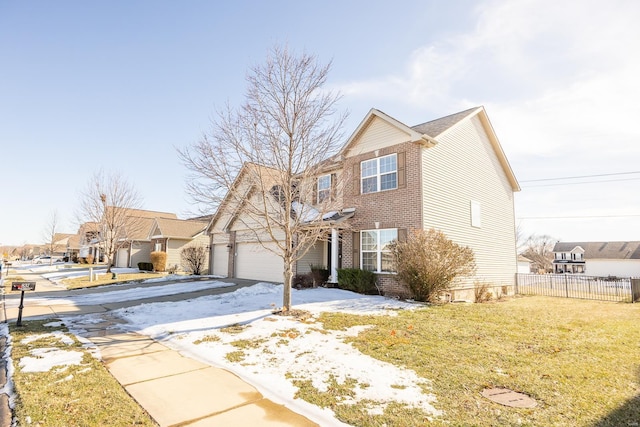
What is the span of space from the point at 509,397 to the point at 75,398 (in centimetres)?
542

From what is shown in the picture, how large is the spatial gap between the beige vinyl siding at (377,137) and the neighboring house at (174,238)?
64.1ft

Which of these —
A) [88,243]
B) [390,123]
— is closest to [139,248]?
[88,243]

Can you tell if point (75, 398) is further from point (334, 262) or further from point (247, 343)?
point (334, 262)

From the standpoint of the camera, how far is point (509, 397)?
430 cm

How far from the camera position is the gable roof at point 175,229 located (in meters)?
30.5

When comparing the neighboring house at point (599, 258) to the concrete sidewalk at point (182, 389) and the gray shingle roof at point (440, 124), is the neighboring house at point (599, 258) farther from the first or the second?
the concrete sidewalk at point (182, 389)

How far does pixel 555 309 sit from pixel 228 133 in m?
12.8

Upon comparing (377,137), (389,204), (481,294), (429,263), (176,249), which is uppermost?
(377,137)

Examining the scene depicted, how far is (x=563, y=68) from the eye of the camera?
11.8 meters

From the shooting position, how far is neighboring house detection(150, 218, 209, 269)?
99.9ft

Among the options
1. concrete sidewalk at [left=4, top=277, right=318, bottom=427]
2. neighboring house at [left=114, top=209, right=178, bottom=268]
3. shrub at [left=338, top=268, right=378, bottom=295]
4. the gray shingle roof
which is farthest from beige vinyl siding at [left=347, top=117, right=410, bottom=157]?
neighboring house at [left=114, top=209, right=178, bottom=268]

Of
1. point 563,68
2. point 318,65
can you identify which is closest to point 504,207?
point 563,68

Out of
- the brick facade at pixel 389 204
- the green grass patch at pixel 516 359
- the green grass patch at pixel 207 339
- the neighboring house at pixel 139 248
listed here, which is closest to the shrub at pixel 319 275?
the brick facade at pixel 389 204

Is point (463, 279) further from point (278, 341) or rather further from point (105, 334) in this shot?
point (105, 334)
